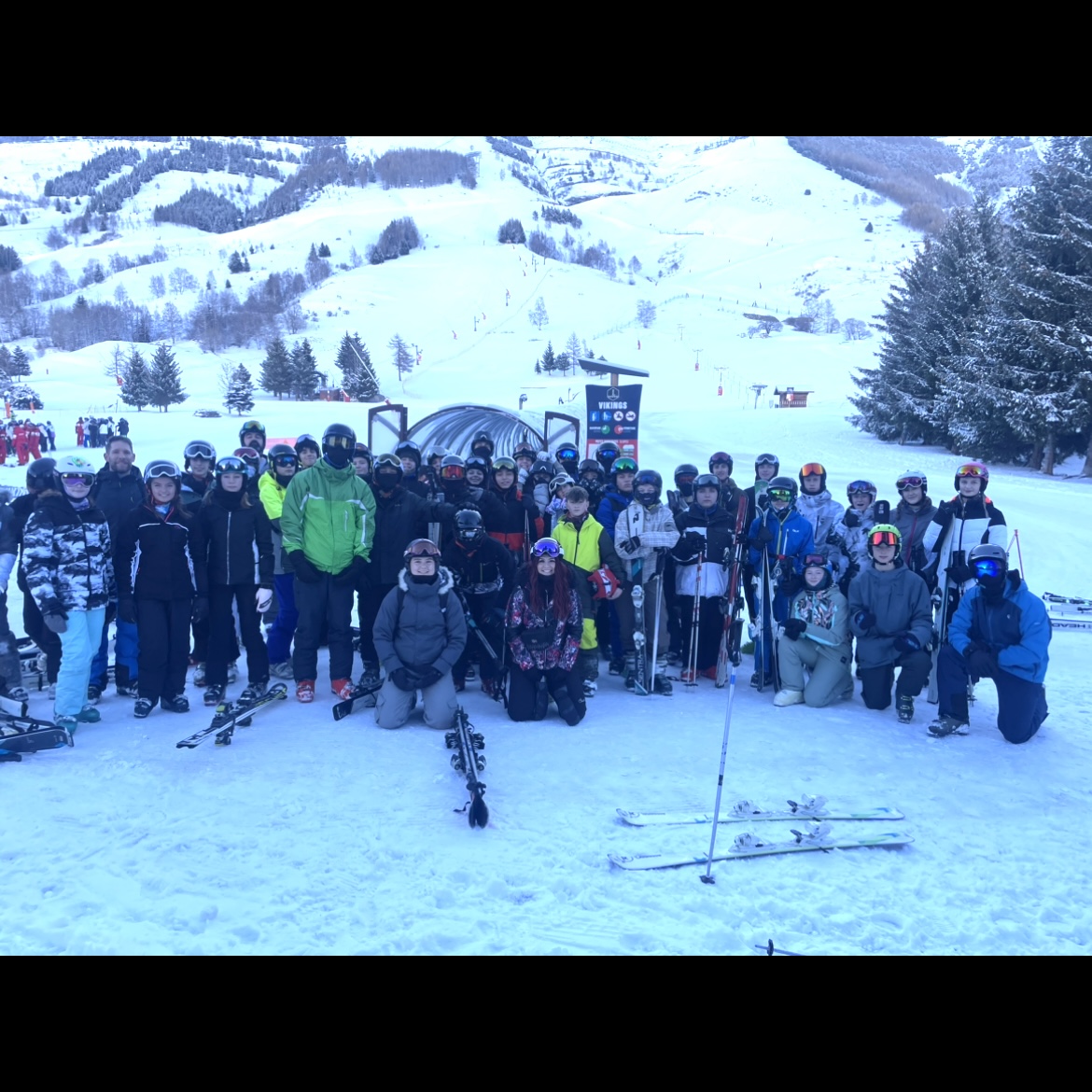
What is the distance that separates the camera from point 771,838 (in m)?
4.13

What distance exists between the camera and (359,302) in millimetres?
80375

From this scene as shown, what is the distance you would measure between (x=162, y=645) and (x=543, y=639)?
2.93 meters

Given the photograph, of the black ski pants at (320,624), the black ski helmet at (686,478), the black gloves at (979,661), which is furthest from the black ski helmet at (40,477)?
the black gloves at (979,661)

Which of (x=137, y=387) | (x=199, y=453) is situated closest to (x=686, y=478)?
(x=199, y=453)

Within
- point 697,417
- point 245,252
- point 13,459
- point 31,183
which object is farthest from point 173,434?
point 31,183

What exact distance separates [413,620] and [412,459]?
2258 mm

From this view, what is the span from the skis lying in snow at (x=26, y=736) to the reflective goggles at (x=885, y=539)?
6.14m

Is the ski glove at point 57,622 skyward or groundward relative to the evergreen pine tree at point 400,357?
groundward

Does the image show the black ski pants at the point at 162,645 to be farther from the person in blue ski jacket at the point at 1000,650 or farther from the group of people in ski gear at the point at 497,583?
the person in blue ski jacket at the point at 1000,650

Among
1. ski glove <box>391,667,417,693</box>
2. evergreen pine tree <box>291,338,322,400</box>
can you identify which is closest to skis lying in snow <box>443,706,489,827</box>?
ski glove <box>391,667,417,693</box>

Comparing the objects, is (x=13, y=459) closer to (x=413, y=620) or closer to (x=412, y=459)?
(x=412, y=459)

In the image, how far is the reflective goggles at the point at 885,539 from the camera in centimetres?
621

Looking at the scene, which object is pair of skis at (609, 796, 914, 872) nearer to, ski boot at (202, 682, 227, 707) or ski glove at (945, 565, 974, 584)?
ski glove at (945, 565, 974, 584)

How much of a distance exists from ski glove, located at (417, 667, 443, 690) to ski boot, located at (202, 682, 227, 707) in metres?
1.71
